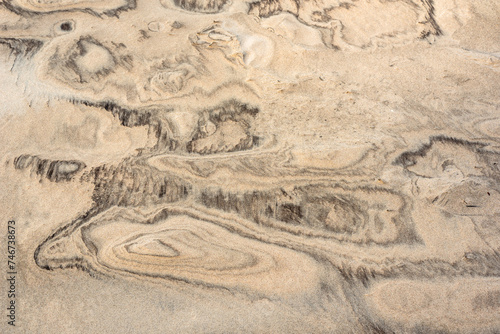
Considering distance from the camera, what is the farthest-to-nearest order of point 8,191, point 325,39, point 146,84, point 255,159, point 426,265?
point 325,39
point 146,84
point 255,159
point 8,191
point 426,265

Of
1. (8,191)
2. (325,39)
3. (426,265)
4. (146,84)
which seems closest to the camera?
(426,265)

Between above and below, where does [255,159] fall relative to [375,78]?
below

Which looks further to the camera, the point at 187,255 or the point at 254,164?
the point at 254,164

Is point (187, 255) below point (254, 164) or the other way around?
below

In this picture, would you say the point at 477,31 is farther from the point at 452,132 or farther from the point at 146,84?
the point at 146,84

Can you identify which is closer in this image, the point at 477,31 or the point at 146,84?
the point at 146,84

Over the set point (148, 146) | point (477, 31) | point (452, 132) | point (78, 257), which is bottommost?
point (78, 257)

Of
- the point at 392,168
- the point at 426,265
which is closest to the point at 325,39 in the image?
the point at 392,168
